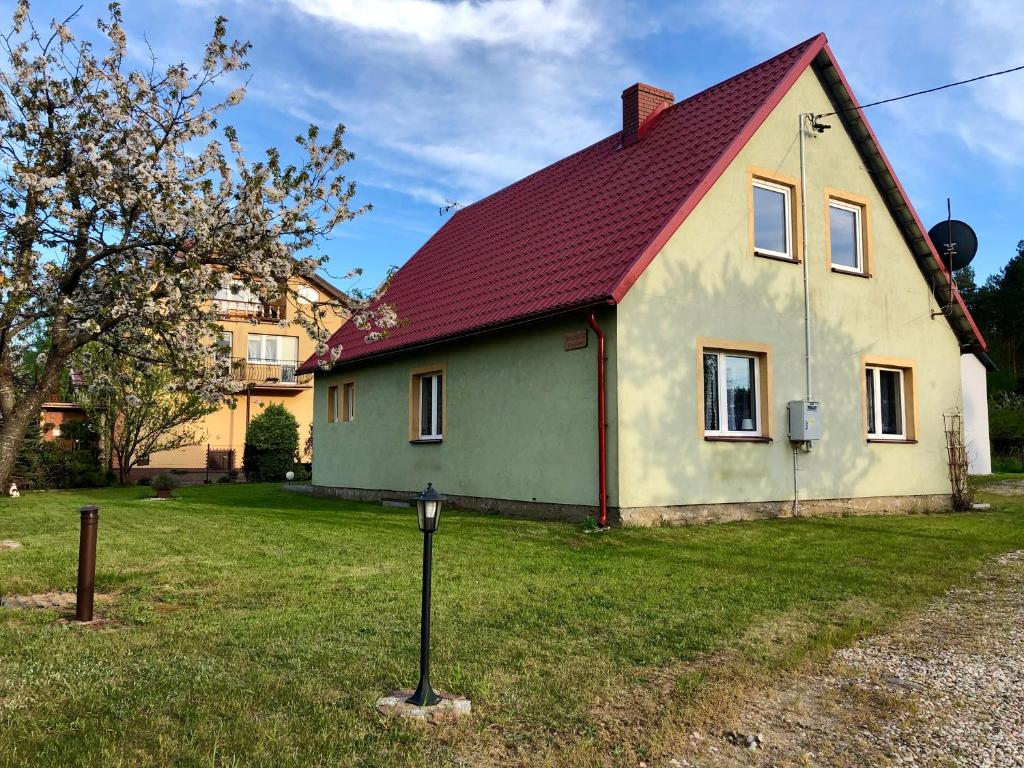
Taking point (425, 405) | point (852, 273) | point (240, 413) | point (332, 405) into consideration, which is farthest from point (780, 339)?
point (240, 413)

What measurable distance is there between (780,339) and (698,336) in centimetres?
180

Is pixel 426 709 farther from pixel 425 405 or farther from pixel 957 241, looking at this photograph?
pixel 957 241

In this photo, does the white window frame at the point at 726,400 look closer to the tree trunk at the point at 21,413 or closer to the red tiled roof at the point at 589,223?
the red tiled roof at the point at 589,223

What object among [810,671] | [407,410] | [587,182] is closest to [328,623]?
[810,671]

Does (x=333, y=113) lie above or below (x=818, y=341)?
above

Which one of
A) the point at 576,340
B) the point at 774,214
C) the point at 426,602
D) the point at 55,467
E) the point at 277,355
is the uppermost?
the point at 277,355

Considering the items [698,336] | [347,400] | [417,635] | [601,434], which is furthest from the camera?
[347,400]

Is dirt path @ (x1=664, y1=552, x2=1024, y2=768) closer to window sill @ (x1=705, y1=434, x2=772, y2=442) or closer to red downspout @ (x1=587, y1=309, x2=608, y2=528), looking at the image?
red downspout @ (x1=587, y1=309, x2=608, y2=528)

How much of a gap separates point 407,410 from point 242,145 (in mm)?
7060

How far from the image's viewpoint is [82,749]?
320 centimetres

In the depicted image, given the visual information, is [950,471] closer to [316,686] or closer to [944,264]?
[944,264]

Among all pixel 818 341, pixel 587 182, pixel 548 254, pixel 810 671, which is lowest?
pixel 810 671

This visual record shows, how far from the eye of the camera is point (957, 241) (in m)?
15.9

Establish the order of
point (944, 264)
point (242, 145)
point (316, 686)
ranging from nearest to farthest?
point (316, 686) < point (242, 145) < point (944, 264)
